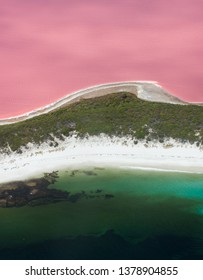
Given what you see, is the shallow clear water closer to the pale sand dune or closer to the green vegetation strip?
the green vegetation strip

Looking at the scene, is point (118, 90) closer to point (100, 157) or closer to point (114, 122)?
point (114, 122)

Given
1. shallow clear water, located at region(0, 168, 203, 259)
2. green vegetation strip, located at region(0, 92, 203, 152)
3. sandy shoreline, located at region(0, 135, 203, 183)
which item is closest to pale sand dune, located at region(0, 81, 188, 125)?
green vegetation strip, located at region(0, 92, 203, 152)

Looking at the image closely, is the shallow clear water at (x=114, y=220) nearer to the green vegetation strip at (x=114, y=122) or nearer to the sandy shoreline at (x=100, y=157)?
the sandy shoreline at (x=100, y=157)

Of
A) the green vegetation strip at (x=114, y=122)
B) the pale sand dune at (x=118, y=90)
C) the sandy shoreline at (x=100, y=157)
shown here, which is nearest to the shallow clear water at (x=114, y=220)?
the sandy shoreline at (x=100, y=157)

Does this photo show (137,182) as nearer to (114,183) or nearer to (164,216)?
(114,183)

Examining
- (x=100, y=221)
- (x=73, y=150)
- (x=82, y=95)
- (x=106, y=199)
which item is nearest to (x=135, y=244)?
(x=100, y=221)

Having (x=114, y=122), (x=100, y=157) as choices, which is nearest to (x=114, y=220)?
(x=100, y=157)
